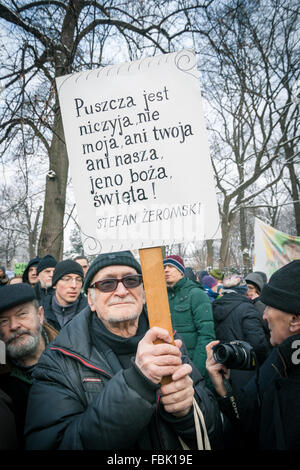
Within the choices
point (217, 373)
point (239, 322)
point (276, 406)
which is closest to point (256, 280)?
point (239, 322)

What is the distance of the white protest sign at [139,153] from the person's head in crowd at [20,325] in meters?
0.84

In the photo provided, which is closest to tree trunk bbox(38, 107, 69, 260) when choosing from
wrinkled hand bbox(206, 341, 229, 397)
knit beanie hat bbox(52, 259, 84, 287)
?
knit beanie hat bbox(52, 259, 84, 287)

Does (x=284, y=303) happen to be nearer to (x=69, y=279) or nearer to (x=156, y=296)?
(x=156, y=296)

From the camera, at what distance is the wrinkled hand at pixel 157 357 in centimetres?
102

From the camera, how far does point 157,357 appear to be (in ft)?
3.41

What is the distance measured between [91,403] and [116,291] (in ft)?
1.74

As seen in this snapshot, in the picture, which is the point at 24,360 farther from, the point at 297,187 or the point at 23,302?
the point at 297,187

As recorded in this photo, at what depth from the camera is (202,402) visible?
4.44 ft

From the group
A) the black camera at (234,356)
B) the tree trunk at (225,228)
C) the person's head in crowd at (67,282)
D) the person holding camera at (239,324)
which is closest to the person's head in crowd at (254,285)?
the person holding camera at (239,324)

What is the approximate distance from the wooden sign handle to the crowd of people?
0.19 feet

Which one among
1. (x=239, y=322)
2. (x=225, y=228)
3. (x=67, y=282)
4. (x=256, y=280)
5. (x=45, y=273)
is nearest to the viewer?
(x=239, y=322)
